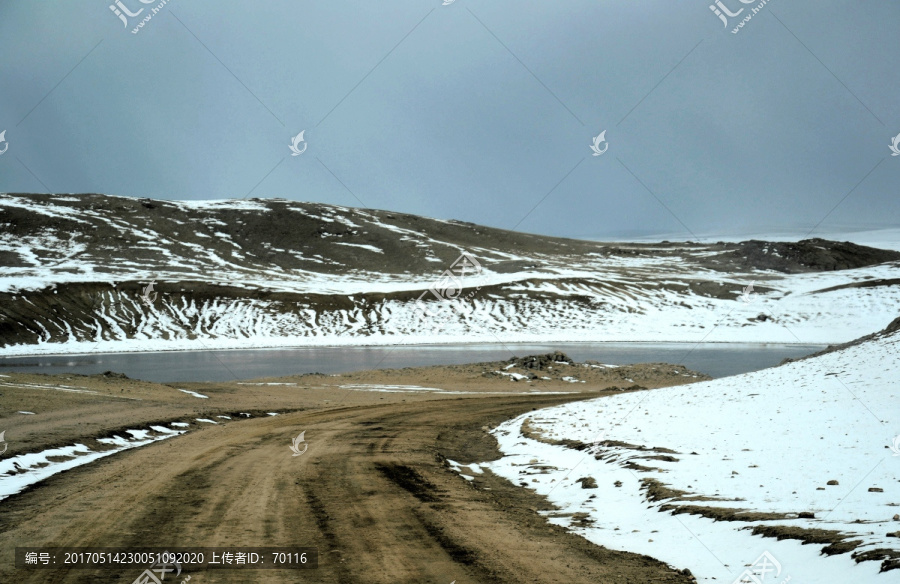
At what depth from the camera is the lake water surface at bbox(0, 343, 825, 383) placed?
139 feet

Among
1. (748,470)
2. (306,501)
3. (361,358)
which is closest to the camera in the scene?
(306,501)

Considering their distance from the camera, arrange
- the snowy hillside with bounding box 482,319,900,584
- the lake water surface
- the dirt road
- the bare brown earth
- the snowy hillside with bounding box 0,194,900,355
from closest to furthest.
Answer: the snowy hillside with bounding box 482,319,900,584
the dirt road
the bare brown earth
the lake water surface
the snowy hillside with bounding box 0,194,900,355

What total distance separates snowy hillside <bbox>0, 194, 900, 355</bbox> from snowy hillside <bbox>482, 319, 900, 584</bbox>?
52820 millimetres

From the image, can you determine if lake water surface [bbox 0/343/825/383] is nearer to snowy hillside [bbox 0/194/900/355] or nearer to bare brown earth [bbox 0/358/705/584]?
snowy hillside [bbox 0/194/900/355]

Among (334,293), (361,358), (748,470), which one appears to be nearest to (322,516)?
(748,470)

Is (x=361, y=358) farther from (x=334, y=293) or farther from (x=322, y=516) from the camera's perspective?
(x=322, y=516)

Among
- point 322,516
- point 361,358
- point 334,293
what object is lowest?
point 322,516

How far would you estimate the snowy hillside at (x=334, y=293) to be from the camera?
6988cm

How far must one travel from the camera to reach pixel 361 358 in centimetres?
5275

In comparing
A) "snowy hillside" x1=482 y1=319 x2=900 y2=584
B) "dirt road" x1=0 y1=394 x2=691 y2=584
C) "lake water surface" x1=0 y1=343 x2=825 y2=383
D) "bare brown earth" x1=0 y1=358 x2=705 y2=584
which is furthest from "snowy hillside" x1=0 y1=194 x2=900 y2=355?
"dirt road" x1=0 y1=394 x2=691 y2=584

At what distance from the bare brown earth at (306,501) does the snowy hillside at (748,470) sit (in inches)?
28.3

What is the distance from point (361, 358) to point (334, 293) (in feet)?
119

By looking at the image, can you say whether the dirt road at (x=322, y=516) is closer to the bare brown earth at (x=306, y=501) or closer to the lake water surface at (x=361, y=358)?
the bare brown earth at (x=306, y=501)

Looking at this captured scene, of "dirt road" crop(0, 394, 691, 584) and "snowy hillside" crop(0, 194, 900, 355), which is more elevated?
"snowy hillside" crop(0, 194, 900, 355)
